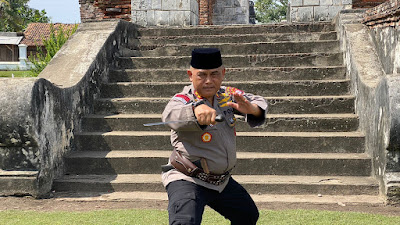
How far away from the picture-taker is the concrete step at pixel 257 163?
5.25 metres

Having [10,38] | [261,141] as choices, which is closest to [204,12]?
[261,141]

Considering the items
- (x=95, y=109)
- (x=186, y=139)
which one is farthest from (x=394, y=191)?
(x=95, y=109)

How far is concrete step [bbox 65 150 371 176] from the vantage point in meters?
5.25

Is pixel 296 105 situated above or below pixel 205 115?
below

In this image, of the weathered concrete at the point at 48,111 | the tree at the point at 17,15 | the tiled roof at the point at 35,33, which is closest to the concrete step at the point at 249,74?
the weathered concrete at the point at 48,111

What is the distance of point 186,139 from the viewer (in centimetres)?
292

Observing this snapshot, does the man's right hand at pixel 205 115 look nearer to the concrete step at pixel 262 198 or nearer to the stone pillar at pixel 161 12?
the concrete step at pixel 262 198

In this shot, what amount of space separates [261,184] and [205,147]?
2289 mm

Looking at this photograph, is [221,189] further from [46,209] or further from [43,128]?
[43,128]

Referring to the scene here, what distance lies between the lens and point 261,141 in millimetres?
5641

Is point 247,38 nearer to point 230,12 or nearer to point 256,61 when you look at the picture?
point 256,61

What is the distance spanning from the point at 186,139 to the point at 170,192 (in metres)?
0.34

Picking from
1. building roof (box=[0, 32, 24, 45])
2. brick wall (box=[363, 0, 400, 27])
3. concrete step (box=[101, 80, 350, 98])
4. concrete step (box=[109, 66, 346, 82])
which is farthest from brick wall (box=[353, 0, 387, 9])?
building roof (box=[0, 32, 24, 45])

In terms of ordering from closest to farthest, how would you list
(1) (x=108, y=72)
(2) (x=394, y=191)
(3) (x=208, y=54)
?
1. (3) (x=208, y=54)
2. (2) (x=394, y=191)
3. (1) (x=108, y=72)
